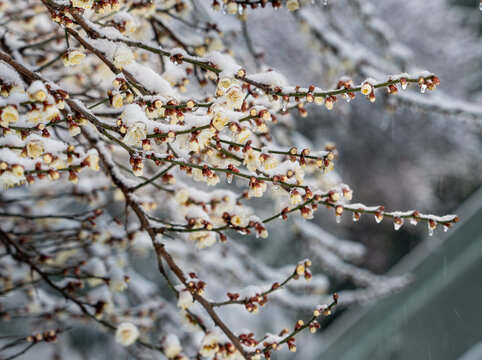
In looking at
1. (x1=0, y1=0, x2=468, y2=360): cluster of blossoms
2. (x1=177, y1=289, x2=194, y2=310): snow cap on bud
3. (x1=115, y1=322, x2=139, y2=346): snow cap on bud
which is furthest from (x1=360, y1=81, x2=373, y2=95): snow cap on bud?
(x1=115, y1=322, x2=139, y2=346): snow cap on bud

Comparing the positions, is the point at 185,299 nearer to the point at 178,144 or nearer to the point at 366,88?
the point at 178,144

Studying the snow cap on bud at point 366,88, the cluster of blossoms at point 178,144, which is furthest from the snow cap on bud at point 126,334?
the snow cap on bud at point 366,88

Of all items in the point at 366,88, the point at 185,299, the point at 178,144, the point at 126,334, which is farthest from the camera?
the point at 126,334

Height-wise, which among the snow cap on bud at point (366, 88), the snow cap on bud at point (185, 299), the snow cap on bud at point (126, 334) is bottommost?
the snow cap on bud at point (185, 299)

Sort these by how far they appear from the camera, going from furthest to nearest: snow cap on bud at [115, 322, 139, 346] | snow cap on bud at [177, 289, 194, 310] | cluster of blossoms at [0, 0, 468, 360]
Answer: snow cap on bud at [115, 322, 139, 346], snow cap on bud at [177, 289, 194, 310], cluster of blossoms at [0, 0, 468, 360]

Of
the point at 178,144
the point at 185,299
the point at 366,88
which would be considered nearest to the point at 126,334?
the point at 185,299

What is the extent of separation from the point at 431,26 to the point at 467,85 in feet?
4.21

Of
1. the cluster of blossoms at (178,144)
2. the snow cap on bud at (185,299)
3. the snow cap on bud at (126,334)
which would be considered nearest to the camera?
the cluster of blossoms at (178,144)

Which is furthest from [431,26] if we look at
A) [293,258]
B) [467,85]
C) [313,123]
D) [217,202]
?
[217,202]

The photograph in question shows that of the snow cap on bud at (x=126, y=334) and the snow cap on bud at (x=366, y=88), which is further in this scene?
the snow cap on bud at (x=126, y=334)

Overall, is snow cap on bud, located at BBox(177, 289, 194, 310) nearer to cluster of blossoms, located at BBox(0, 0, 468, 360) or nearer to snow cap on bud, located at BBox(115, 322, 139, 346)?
cluster of blossoms, located at BBox(0, 0, 468, 360)

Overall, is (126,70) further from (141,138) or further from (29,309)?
(29,309)

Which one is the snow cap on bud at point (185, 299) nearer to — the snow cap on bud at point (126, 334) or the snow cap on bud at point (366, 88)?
the snow cap on bud at point (126, 334)

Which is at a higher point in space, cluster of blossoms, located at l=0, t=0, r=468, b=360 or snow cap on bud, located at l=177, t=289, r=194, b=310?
cluster of blossoms, located at l=0, t=0, r=468, b=360
